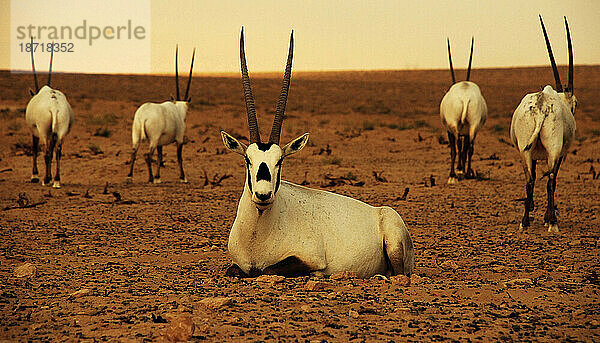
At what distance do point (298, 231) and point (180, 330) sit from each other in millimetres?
1985

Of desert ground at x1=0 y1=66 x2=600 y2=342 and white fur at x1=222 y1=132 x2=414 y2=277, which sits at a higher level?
white fur at x1=222 y1=132 x2=414 y2=277

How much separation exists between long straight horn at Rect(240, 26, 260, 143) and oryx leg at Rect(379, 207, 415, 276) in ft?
4.44

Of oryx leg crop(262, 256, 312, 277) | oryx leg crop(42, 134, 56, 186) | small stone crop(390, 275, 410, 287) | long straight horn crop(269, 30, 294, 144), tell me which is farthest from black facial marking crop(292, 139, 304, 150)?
oryx leg crop(42, 134, 56, 186)

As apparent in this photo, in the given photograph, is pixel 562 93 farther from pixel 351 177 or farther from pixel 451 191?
pixel 351 177

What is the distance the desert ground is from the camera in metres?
4.20

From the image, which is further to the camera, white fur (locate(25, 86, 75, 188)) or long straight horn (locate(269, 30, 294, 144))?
white fur (locate(25, 86, 75, 188))

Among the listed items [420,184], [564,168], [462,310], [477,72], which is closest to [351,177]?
[420,184]

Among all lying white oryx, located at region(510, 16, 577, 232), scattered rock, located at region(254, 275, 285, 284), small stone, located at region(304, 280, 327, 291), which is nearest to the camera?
small stone, located at region(304, 280, 327, 291)

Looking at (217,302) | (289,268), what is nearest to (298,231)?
(289,268)

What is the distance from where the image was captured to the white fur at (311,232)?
5609 mm

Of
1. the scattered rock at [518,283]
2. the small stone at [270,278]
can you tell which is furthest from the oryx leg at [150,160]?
the scattered rock at [518,283]

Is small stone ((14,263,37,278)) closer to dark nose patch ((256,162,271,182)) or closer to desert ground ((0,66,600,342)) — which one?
desert ground ((0,66,600,342))

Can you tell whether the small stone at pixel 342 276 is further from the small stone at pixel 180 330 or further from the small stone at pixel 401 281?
the small stone at pixel 180 330

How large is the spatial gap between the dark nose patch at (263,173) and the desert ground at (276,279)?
0.80 metres
